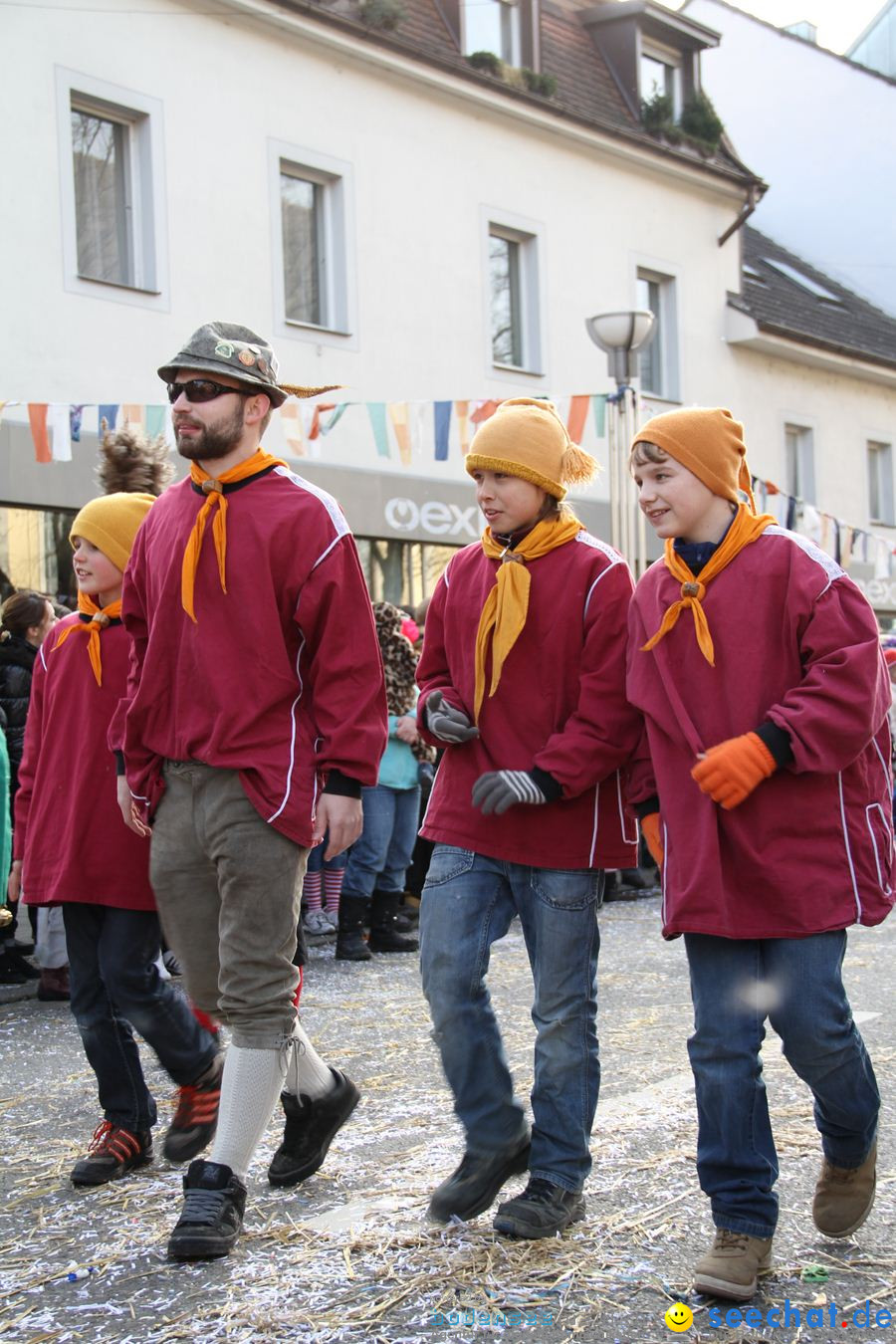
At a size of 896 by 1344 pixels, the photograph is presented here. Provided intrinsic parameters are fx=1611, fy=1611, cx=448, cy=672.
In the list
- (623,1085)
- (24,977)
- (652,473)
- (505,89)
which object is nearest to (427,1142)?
(623,1085)

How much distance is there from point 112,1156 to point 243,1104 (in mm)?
797

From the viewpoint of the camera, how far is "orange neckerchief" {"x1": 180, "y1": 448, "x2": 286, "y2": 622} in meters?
3.82

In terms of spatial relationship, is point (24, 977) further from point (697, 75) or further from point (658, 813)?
point (697, 75)

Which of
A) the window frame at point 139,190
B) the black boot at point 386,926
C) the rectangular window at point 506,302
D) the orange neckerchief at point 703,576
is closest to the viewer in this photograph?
the orange neckerchief at point 703,576

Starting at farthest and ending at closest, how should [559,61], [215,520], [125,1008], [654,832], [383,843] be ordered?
1. [559,61]
2. [383,843]
3. [125,1008]
4. [215,520]
5. [654,832]

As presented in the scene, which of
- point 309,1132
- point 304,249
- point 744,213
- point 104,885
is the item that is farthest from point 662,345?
point 309,1132

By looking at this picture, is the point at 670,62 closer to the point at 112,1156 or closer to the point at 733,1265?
the point at 112,1156

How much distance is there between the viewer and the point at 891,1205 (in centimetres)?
399

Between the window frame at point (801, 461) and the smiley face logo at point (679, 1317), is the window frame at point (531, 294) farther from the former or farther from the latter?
the smiley face logo at point (679, 1317)

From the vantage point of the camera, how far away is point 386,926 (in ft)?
30.5

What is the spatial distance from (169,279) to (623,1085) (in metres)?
→ 10.7

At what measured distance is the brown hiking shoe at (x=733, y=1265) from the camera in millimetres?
3316

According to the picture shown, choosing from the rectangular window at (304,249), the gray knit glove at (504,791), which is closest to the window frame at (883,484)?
the rectangular window at (304,249)

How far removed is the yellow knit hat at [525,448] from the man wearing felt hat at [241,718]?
16.0 inches
